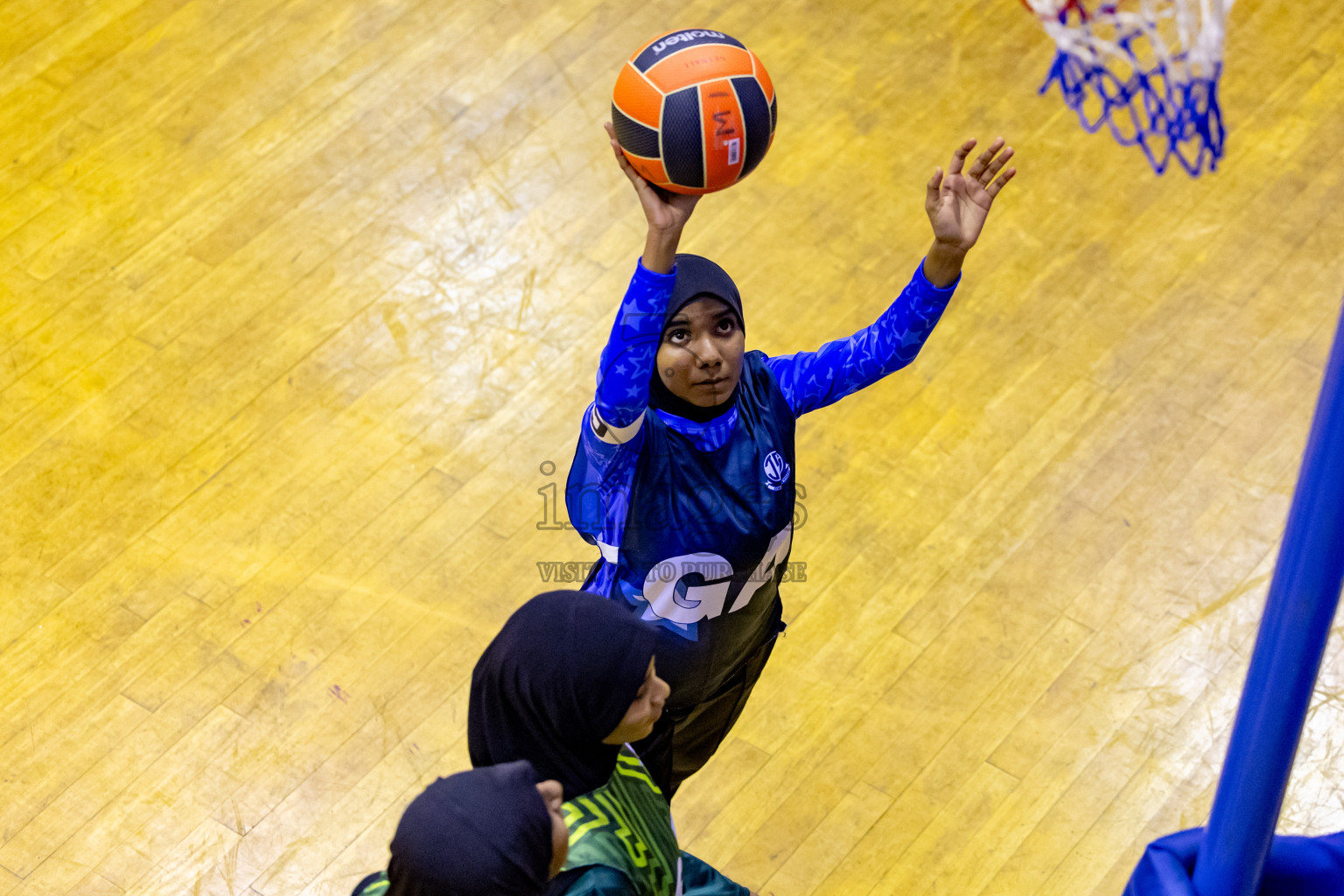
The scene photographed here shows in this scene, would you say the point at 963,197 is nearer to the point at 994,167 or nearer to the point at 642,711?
the point at 994,167

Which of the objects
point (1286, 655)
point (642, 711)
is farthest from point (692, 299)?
point (1286, 655)

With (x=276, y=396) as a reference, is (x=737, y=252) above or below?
below

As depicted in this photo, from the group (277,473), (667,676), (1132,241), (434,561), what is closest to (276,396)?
(277,473)

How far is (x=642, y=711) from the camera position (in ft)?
5.68

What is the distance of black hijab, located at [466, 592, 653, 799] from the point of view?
1.67 meters

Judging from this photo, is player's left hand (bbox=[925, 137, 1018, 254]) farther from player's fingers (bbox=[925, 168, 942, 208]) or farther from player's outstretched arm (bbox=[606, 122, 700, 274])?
player's outstretched arm (bbox=[606, 122, 700, 274])

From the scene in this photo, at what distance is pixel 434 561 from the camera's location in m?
3.59

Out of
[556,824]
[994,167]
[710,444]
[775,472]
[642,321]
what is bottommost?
[775,472]

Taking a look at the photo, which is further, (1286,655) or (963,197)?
(963,197)

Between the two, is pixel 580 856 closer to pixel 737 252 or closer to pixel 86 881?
pixel 86 881

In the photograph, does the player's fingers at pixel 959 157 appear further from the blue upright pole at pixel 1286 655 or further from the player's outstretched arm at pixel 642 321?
the blue upright pole at pixel 1286 655

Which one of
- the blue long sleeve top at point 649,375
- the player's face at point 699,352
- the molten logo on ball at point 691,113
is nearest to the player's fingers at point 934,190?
the blue long sleeve top at point 649,375

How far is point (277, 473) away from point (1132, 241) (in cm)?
281

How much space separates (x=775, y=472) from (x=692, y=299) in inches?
14.3
